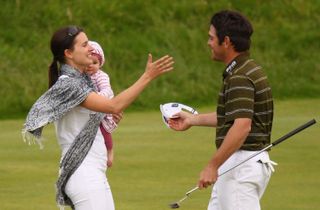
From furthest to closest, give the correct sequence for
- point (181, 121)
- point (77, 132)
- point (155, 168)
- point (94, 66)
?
point (155, 168)
point (94, 66)
point (181, 121)
point (77, 132)

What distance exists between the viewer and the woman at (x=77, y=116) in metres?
7.04

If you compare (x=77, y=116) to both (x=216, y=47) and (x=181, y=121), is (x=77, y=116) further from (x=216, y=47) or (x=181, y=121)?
(x=216, y=47)

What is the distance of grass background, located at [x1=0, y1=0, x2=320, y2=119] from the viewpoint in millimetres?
21469

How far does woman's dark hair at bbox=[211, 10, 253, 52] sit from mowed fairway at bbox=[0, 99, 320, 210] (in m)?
4.18

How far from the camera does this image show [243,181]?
6.89 meters

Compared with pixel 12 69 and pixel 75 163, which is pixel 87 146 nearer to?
pixel 75 163

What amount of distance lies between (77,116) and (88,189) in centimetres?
48

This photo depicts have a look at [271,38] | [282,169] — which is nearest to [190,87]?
[271,38]

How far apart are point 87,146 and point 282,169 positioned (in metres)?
6.33

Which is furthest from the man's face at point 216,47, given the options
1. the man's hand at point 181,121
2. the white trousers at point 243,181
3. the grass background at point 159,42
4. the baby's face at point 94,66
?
the grass background at point 159,42

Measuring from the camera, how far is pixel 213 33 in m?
6.94

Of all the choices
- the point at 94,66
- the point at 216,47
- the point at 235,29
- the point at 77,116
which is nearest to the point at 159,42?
A: the point at 94,66

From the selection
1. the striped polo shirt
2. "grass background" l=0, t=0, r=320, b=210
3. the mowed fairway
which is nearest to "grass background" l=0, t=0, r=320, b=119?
"grass background" l=0, t=0, r=320, b=210

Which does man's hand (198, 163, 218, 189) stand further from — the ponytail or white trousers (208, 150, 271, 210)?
the ponytail
